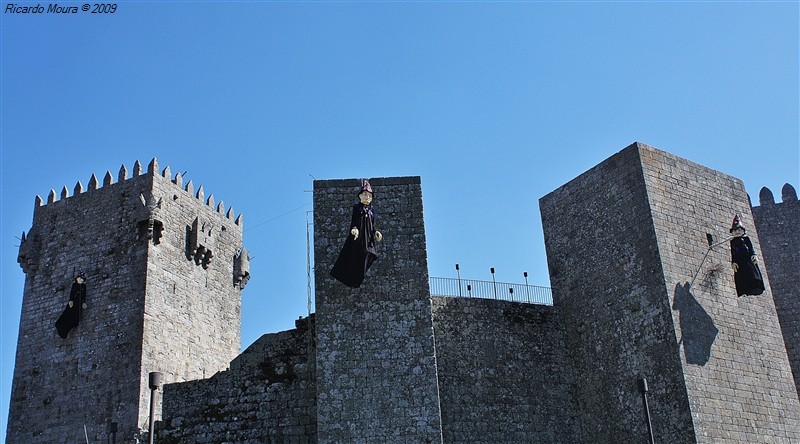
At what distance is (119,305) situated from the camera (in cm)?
2211

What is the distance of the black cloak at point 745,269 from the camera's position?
16938 mm

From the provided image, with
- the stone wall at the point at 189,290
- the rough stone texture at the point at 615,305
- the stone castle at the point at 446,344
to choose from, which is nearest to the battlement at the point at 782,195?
the stone castle at the point at 446,344

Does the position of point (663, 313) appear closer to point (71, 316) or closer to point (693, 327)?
point (693, 327)

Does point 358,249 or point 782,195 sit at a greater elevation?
point 782,195

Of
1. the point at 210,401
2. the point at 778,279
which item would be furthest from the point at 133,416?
the point at 778,279

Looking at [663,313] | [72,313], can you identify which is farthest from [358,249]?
[72,313]

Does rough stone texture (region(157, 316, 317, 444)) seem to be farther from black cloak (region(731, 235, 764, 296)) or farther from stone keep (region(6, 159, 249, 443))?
black cloak (region(731, 235, 764, 296))

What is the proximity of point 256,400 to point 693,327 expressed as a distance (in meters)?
8.18

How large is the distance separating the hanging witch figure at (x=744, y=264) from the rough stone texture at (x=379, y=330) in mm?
6776

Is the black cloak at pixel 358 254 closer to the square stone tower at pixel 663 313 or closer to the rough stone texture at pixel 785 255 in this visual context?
the square stone tower at pixel 663 313

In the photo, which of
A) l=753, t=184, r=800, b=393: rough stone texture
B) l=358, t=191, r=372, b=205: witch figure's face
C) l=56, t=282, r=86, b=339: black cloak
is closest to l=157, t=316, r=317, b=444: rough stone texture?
l=358, t=191, r=372, b=205: witch figure's face

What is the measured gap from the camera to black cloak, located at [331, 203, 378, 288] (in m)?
14.3

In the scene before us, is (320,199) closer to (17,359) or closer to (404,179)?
(404,179)

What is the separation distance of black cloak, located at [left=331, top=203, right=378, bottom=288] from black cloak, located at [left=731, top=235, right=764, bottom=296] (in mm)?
7678
